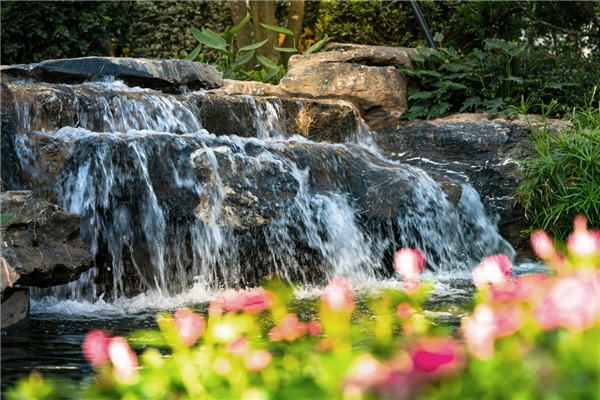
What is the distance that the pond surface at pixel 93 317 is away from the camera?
275 centimetres

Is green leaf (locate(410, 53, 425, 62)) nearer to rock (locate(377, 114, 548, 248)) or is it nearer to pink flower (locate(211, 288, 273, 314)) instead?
rock (locate(377, 114, 548, 248))

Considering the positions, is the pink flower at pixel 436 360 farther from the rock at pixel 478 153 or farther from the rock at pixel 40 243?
the rock at pixel 478 153

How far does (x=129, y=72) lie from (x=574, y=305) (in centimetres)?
656

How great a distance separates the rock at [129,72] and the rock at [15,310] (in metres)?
3.92

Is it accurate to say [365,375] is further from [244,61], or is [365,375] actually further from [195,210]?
[244,61]

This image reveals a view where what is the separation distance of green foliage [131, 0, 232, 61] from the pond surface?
9.76 metres

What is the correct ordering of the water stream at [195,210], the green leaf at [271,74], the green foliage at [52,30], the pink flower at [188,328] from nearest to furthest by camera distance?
the pink flower at [188,328]
the water stream at [195,210]
the green leaf at [271,74]
the green foliage at [52,30]

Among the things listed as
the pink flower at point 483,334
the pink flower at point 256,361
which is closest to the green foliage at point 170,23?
the pink flower at point 256,361

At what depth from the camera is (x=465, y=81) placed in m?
8.68

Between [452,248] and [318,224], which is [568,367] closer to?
[318,224]

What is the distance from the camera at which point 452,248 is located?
20.2 feet

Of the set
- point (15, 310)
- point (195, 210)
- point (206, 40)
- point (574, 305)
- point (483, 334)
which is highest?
point (574, 305)

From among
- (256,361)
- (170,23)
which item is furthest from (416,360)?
(170,23)

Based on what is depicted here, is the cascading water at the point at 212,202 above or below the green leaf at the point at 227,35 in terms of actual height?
below
